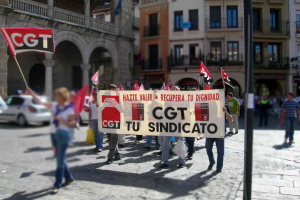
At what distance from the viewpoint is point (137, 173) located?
5312 millimetres

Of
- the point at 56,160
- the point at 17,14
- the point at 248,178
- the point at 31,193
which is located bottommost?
the point at 248,178

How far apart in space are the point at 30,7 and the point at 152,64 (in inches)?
41.5

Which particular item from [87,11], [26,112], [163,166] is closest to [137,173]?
[163,166]

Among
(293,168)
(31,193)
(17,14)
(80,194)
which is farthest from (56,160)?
(293,168)

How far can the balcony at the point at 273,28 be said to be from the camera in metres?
2.97

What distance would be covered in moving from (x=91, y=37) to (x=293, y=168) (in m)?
4.52

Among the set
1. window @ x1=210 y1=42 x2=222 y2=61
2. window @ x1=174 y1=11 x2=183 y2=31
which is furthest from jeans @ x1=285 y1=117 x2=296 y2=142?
window @ x1=174 y1=11 x2=183 y2=31

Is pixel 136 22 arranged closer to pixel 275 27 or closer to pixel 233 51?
pixel 233 51

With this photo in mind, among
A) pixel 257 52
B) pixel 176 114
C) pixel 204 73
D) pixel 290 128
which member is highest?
pixel 257 52

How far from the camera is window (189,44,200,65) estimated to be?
2.64 metres

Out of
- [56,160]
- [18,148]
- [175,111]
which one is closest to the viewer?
[56,160]

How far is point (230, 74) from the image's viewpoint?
2982 mm

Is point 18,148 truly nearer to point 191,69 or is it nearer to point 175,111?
point 191,69

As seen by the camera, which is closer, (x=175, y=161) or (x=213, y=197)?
(x=213, y=197)
